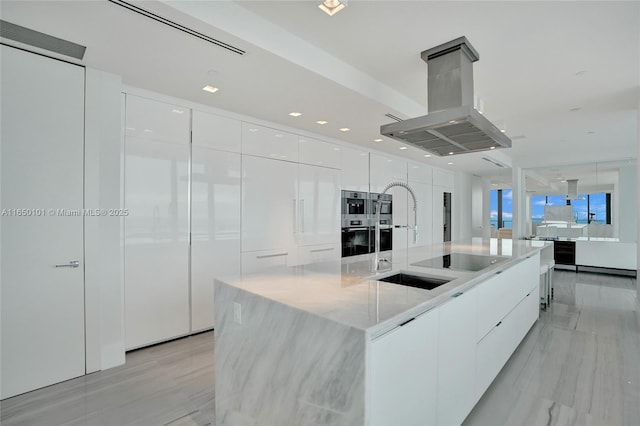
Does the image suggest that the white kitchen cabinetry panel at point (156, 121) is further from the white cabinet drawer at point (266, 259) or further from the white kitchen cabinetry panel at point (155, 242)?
the white cabinet drawer at point (266, 259)

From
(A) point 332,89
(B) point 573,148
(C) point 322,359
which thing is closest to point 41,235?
(C) point 322,359

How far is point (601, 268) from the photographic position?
6.90 m

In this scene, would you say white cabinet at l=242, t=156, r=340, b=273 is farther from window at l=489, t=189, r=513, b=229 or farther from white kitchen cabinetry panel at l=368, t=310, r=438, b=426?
window at l=489, t=189, r=513, b=229

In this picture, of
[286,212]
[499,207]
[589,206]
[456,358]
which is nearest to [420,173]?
[286,212]

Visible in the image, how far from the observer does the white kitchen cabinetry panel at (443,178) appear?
7211 millimetres

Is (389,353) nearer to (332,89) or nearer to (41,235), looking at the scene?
(332,89)

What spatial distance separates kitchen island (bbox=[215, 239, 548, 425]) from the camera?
119 cm

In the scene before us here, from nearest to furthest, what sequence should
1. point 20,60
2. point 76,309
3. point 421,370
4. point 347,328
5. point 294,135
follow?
point 347,328, point 421,370, point 20,60, point 76,309, point 294,135

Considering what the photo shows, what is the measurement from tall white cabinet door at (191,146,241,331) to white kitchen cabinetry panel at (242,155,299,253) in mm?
121

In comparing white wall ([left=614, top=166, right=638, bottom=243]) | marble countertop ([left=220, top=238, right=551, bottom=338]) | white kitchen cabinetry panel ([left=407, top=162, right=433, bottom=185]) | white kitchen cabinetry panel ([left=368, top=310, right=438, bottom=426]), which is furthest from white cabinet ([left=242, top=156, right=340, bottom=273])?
white wall ([left=614, top=166, right=638, bottom=243])

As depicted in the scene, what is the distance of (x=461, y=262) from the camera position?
2633mm

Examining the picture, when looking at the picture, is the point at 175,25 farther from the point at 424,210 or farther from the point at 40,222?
the point at 424,210

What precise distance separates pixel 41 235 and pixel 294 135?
109 inches

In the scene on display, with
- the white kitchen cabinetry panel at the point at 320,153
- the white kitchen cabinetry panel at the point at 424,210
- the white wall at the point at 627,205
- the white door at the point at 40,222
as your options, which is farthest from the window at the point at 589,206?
the white door at the point at 40,222
